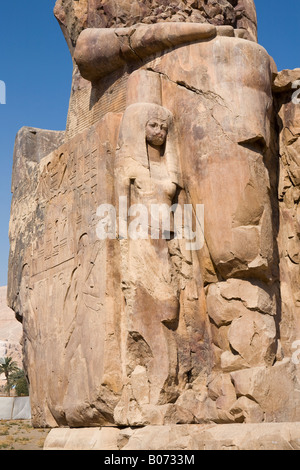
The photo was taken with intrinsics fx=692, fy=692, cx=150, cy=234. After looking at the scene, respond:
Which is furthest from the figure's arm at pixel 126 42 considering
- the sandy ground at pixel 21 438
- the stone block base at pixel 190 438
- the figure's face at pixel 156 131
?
the sandy ground at pixel 21 438

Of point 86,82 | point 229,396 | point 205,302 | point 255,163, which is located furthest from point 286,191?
point 86,82

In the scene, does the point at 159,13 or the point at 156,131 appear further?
the point at 159,13

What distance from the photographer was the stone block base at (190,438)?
5.67 metres

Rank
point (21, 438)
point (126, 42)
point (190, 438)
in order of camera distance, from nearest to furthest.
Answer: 1. point (190, 438)
2. point (126, 42)
3. point (21, 438)

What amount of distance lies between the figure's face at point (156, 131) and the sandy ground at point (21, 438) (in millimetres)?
5591

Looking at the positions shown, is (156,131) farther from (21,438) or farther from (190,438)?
(21,438)

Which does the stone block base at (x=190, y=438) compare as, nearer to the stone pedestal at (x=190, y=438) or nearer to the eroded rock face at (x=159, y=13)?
the stone pedestal at (x=190, y=438)

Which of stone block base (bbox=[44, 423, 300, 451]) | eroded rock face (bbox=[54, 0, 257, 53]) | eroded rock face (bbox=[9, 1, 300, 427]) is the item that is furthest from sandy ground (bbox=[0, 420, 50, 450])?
eroded rock face (bbox=[54, 0, 257, 53])

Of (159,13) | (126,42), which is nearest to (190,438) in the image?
(126,42)

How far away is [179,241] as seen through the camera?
747 cm

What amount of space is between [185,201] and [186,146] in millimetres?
612

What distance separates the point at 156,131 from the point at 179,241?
1228mm

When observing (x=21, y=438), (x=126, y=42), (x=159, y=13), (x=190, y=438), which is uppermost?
(x=159, y=13)

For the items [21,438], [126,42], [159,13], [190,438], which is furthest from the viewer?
[21,438]
